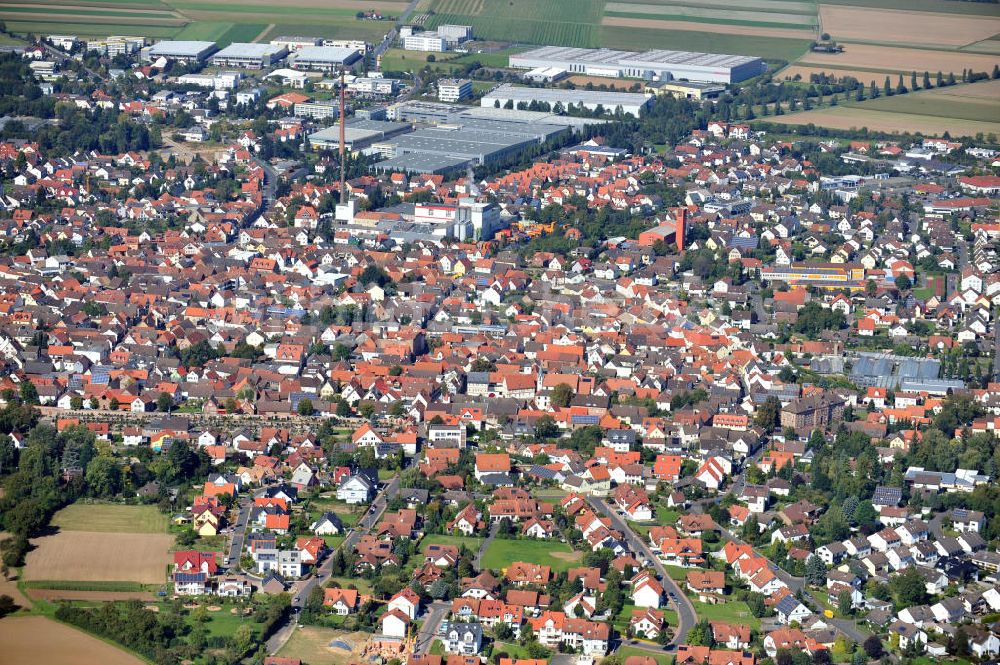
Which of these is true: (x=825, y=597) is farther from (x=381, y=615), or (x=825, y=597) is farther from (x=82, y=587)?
(x=82, y=587)

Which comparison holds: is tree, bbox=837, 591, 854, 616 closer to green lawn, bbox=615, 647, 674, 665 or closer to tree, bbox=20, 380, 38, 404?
green lawn, bbox=615, 647, 674, 665

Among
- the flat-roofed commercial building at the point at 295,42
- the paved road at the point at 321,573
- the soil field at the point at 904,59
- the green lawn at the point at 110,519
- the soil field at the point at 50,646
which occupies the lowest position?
the soil field at the point at 50,646

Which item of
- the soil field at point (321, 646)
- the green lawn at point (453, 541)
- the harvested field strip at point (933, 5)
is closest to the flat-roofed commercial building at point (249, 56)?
the harvested field strip at point (933, 5)

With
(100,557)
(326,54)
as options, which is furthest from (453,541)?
(326,54)

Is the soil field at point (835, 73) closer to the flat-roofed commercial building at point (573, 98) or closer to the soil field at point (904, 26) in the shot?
the soil field at point (904, 26)

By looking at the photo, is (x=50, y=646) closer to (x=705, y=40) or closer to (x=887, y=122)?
(x=887, y=122)

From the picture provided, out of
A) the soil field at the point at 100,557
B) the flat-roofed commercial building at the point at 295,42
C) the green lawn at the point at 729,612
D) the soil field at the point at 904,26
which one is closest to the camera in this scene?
the green lawn at the point at 729,612
